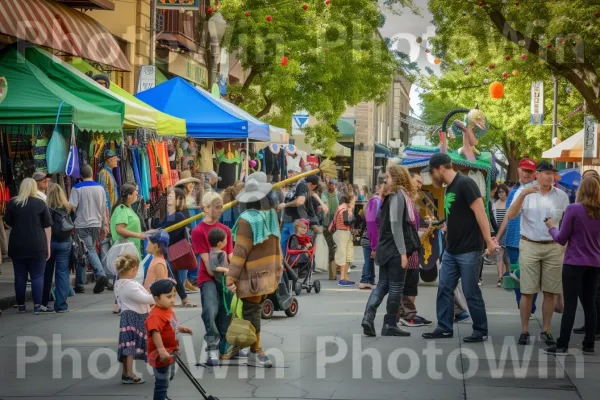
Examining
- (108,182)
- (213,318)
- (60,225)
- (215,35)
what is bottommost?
(213,318)

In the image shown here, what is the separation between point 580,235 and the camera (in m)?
10.1

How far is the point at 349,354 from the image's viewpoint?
9.91m

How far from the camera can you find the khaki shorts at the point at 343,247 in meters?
17.9

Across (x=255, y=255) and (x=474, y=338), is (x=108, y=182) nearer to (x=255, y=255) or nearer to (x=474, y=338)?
(x=474, y=338)

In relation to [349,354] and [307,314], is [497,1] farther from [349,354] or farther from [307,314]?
[349,354]

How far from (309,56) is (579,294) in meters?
23.7

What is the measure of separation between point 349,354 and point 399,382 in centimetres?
142

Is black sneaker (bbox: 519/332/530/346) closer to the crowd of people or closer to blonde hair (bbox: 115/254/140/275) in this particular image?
the crowd of people

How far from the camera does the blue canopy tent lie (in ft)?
68.6

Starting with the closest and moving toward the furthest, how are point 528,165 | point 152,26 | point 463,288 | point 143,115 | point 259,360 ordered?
point 259,360
point 463,288
point 528,165
point 143,115
point 152,26

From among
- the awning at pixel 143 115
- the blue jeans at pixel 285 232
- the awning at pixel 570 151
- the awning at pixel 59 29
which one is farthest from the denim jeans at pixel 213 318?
the awning at pixel 570 151

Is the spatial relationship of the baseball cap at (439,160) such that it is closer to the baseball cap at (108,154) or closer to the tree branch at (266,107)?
the baseball cap at (108,154)

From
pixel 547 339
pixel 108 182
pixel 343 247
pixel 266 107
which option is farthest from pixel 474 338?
pixel 266 107

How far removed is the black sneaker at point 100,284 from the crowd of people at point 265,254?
0.03 metres
